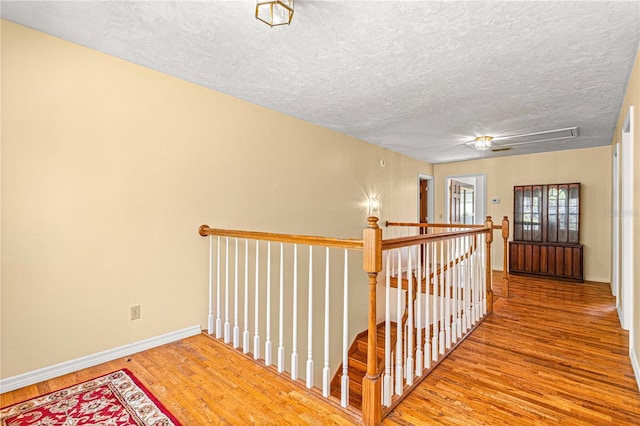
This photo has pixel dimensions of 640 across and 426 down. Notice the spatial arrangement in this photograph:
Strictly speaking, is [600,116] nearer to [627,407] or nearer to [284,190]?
[627,407]

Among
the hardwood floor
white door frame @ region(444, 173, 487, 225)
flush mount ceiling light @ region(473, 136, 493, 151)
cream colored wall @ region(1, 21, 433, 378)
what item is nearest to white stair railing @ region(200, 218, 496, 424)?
the hardwood floor

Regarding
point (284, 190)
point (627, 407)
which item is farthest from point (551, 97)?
point (284, 190)

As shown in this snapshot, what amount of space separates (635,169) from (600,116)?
182cm

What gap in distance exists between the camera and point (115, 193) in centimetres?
248

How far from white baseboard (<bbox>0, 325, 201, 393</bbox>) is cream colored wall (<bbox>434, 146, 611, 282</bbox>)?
606 centimetres

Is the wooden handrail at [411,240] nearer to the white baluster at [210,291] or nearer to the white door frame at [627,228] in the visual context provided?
the white door frame at [627,228]

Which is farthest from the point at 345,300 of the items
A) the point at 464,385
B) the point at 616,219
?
the point at 616,219

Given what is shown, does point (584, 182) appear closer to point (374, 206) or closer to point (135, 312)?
point (374, 206)

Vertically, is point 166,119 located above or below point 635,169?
above

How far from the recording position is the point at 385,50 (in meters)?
2.29

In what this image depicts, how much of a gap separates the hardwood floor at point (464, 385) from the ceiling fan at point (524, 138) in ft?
8.65

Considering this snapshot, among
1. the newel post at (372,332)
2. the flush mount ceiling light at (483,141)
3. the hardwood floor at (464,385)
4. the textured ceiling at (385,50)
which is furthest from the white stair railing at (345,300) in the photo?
the flush mount ceiling light at (483,141)

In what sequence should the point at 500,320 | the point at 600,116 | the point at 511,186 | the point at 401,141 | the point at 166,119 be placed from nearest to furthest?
1. the point at 166,119
2. the point at 500,320
3. the point at 600,116
4. the point at 401,141
5. the point at 511,186

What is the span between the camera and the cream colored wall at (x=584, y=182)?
17.4 ft
